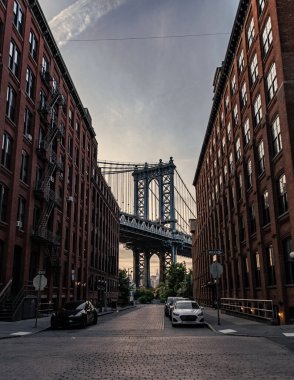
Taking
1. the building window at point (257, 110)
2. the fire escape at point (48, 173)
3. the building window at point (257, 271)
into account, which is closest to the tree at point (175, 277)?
the fire escape at point (48, 173)

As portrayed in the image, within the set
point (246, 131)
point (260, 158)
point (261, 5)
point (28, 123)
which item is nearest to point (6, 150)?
point (28, 123)

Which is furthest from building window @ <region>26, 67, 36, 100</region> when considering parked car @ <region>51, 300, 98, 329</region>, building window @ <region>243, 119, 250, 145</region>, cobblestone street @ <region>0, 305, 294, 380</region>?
cobblestone street @ <region>0, 305, 294, 380</region>

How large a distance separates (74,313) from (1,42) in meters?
18.4

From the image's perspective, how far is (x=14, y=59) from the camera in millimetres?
29516

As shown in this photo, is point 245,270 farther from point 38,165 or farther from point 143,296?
point 143,296

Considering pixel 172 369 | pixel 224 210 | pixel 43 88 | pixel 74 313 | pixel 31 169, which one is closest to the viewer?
pixel 172 369

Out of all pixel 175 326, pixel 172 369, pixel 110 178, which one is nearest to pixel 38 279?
pixel 175 326

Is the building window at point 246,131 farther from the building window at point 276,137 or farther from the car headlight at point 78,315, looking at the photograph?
the car headlight at point 78,315

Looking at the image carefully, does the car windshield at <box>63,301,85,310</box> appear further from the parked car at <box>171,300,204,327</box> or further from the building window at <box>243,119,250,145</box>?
the building window at <box>243,119,250,145</box>

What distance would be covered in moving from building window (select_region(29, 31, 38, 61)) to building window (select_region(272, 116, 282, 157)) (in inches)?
814

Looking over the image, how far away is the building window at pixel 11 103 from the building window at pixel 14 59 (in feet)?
4.87

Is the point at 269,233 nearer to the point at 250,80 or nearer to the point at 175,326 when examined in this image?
the point at 175,326

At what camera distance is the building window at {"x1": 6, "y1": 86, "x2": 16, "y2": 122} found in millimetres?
28148

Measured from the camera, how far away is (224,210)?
40344 millimetres
